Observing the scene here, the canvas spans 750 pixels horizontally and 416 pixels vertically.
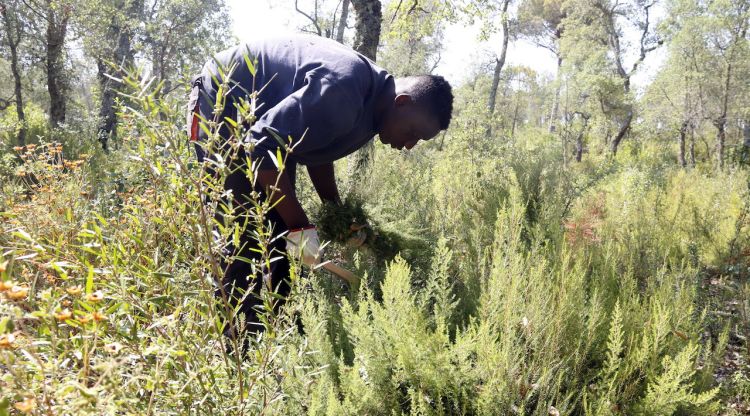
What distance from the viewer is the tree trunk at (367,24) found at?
189 inches

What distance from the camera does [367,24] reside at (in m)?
4.84

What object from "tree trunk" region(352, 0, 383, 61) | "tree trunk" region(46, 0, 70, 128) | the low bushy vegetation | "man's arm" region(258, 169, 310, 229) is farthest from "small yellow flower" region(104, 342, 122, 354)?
"tree trunk" region(46, 0, 70, 128)

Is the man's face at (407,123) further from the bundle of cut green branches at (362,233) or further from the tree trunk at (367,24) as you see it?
the tree trunk at (367,24)

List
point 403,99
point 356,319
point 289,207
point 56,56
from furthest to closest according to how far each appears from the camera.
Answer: point 56,56 < point 403,99 < point 289,207 < point 356,319

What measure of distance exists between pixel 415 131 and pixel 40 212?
195 centimetres

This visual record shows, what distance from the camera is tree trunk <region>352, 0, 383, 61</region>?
4805 millimetres

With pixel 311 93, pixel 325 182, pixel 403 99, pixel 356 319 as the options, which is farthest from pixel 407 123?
pixel 356 319

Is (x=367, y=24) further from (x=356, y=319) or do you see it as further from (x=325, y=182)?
(x=356, y=319)

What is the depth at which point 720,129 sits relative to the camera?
12508 millimetres

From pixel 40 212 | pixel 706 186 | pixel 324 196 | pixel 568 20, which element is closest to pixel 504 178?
pixel 324 196

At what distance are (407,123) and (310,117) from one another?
0.55m

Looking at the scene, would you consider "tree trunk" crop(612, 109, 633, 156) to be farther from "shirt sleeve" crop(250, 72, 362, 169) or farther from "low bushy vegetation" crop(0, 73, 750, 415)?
"shirt sleeve" crop(250, 72, 362, 169)

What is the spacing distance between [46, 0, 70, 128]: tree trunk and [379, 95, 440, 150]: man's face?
27.4ft

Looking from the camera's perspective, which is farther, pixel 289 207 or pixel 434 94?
pixel 434 94
